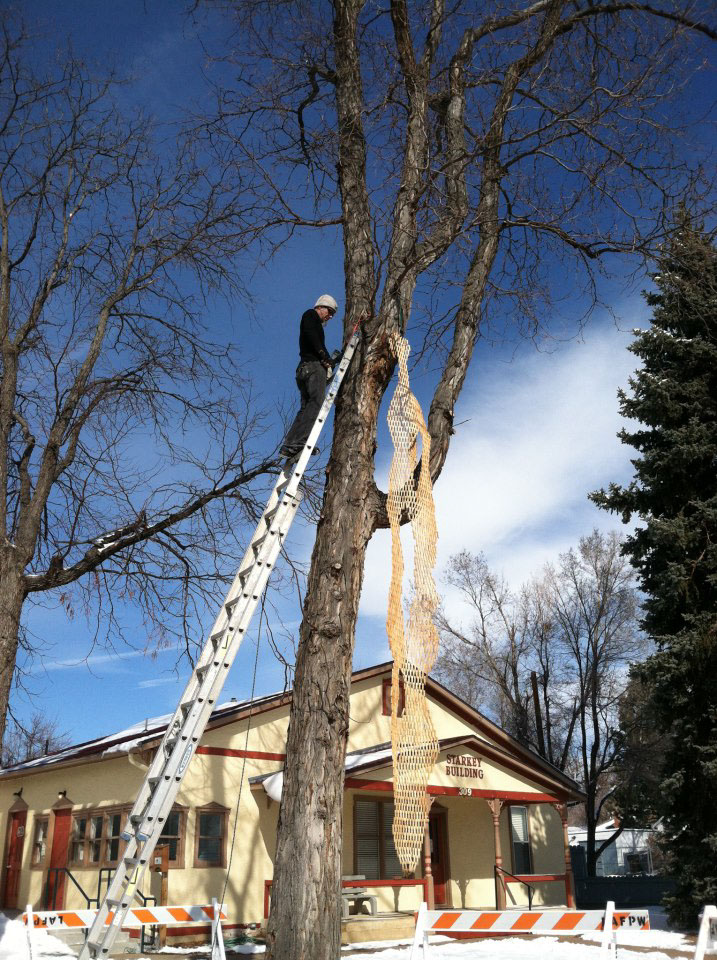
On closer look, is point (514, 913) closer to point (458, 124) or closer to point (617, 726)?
point (458, 124)

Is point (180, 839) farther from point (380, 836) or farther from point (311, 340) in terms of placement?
point (311, 340)

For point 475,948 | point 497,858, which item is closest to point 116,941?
point 475,948

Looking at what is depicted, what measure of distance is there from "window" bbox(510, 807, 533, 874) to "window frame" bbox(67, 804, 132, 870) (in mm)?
9941

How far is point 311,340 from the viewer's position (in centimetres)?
726

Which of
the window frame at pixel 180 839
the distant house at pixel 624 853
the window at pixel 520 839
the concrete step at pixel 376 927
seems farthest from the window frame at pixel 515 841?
the distant house at pixel 624 853

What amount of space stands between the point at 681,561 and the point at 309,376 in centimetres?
1151

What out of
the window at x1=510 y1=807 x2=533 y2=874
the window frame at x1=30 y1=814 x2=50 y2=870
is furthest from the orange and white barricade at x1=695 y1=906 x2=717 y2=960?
the window frame at x1=30 y1=814 x2=50 y2=870

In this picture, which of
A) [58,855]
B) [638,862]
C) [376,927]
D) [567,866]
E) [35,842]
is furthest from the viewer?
[638,862]

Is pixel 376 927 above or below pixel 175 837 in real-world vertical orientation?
below

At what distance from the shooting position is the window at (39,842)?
60.7 ft

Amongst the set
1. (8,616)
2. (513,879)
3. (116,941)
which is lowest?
(116,941)

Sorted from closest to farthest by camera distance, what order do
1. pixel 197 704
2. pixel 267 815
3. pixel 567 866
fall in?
pixel 197 704 → pixel 267 815 → pixel 567 866

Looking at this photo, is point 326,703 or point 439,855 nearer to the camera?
point 326,703

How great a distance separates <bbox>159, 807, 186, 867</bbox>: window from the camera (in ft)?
48.1
